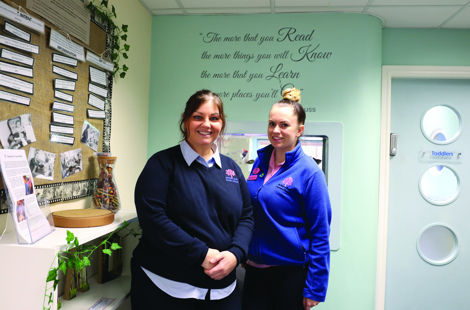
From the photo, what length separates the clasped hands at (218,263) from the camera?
116cm

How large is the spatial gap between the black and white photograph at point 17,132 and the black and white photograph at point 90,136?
1.05 feet

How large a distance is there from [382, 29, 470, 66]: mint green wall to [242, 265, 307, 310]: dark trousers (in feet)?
6.08

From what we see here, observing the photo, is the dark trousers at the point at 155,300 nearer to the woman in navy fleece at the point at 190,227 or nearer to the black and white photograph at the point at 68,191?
the woman in navy fleece at the point at 190,227

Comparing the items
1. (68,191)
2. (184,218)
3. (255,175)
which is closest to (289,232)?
(255,175)

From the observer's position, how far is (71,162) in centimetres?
148

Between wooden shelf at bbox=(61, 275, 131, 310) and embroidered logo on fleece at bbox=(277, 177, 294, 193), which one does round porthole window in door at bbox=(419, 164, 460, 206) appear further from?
wooden shelf at bbox=(61, 275, 131, 310)

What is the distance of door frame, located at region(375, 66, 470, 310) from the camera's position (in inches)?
93.7

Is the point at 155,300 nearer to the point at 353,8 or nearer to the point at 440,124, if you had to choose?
the point at 353,8

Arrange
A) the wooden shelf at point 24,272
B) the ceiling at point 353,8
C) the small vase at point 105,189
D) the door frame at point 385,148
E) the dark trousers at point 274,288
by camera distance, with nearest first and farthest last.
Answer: the wooden shelf at point 24,272, the dark trousers at point 274,288, the small vase at point 105,189, the ceiling at point 353,8, the door frame at point 385,148

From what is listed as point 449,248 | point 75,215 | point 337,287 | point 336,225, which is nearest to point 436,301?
point 449,248

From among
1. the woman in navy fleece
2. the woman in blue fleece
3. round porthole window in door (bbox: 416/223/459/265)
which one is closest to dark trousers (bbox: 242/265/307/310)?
the woman in blue fleece

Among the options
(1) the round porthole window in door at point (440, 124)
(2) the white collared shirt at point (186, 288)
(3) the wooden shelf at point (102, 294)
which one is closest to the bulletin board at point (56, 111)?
(3) the wooden shelf at point (102, 294)

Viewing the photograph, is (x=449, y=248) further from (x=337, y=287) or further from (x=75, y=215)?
(x=75, y=215)

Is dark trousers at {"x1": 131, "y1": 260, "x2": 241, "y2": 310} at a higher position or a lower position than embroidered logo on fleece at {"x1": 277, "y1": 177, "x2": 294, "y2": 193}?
lower
